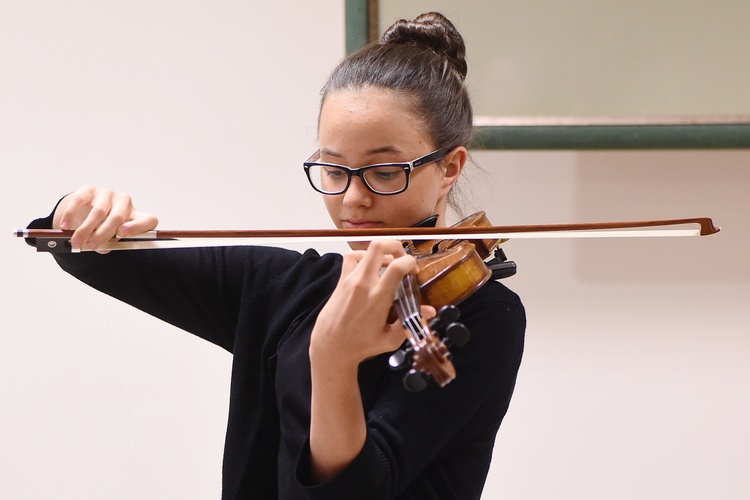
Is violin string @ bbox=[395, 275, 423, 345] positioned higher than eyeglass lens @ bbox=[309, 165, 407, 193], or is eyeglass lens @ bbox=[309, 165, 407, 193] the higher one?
eyeglass lens @ bbox=[309, 165, 407, 193]

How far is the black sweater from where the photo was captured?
0.65 meters

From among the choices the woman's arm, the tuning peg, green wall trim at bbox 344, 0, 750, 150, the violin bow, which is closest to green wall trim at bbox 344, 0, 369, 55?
green wall trim at bbox 344, 0, 750, 150

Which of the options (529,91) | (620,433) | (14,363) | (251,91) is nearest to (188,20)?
(251,91)

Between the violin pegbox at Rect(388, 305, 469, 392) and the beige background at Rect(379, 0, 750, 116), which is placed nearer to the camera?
the violin pegbox at Rect(388, 305, 469, 392)

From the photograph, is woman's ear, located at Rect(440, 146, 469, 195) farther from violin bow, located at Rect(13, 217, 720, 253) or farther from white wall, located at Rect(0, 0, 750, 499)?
white wall, located at Rect(0, 0, 750, 499)

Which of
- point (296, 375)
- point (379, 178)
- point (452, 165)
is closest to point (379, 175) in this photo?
point (379, 178)

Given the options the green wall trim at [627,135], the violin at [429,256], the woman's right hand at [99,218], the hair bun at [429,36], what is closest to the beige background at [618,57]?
the green wall trim at [627,135]

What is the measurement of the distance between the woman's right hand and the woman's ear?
293 millimetres

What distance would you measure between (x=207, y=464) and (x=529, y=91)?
0.84 metres

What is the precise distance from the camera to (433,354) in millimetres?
527

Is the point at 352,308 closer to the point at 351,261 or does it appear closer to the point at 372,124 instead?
the point at 351,261

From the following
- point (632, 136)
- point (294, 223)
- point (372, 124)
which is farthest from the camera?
point (294, 223)

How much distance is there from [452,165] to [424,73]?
0.32 ft

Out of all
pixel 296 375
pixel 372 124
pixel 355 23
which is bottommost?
pixel 296 375
